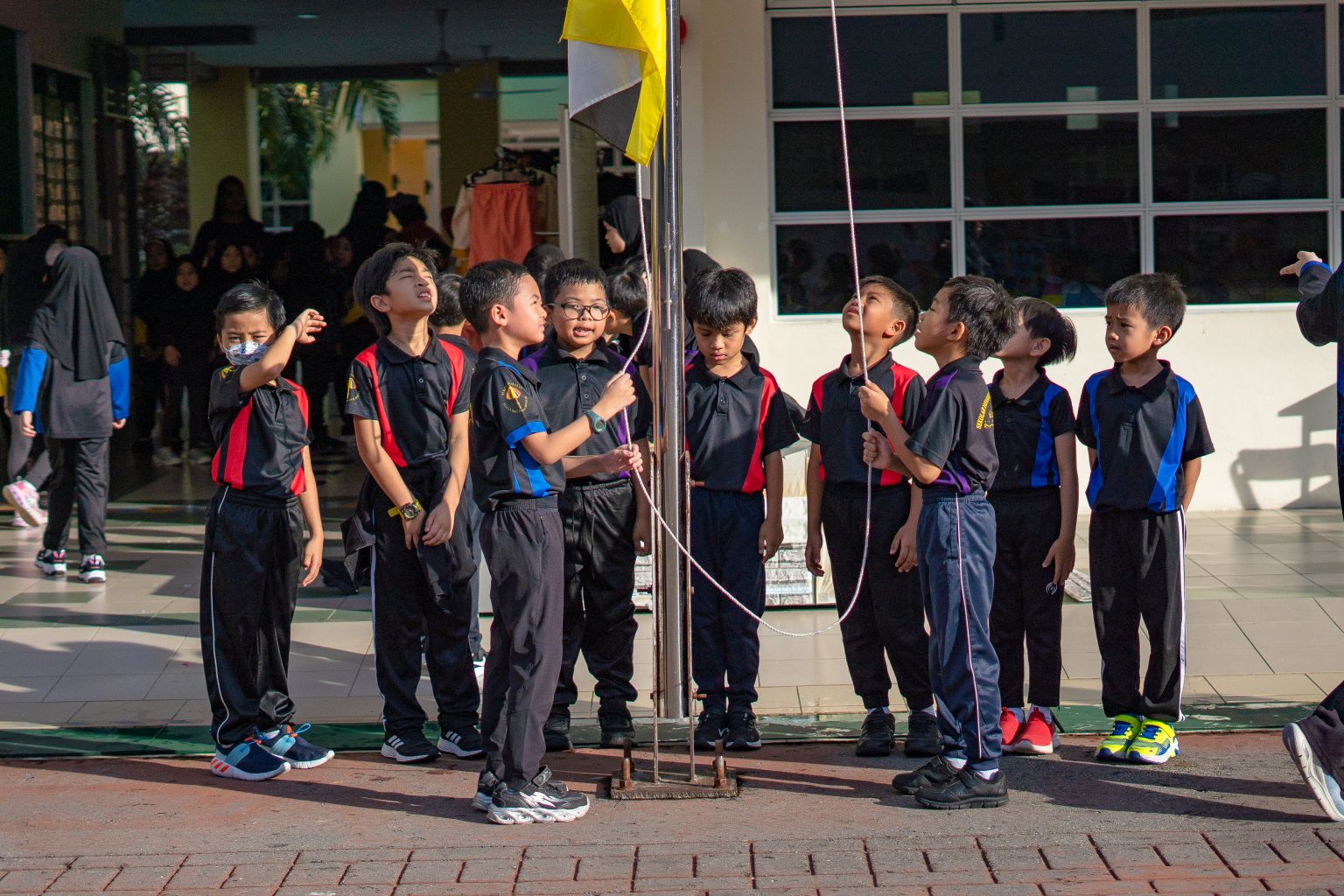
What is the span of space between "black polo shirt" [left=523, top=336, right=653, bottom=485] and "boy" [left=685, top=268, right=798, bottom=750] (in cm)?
24

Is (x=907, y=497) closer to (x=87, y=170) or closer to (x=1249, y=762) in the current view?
(x=1249, y=762)

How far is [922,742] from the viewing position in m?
5.55

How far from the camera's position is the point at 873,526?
5.48 metres

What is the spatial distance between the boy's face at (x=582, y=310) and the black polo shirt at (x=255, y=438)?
3.15 ft

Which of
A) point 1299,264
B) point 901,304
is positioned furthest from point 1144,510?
point 901,304

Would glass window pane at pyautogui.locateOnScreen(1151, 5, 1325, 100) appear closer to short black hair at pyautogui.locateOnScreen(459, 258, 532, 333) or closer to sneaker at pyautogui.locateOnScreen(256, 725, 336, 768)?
short black hair at pyautogui.locateOnScreen(459, 258, 532, 333)

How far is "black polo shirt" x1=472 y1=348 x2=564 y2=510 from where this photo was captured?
485cm

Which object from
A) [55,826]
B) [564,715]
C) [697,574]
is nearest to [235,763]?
[55,826]

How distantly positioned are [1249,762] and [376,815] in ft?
9.15

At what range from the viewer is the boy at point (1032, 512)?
5523 millimetres

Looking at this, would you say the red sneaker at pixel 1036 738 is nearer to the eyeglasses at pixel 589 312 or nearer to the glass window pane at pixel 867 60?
the eyeglasses at pixel 589 312

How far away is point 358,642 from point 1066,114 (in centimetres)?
555

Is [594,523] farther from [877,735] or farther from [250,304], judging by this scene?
[250,304]

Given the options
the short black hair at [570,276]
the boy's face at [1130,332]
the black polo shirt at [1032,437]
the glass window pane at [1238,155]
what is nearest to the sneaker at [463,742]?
the short black hair at [570,276]
